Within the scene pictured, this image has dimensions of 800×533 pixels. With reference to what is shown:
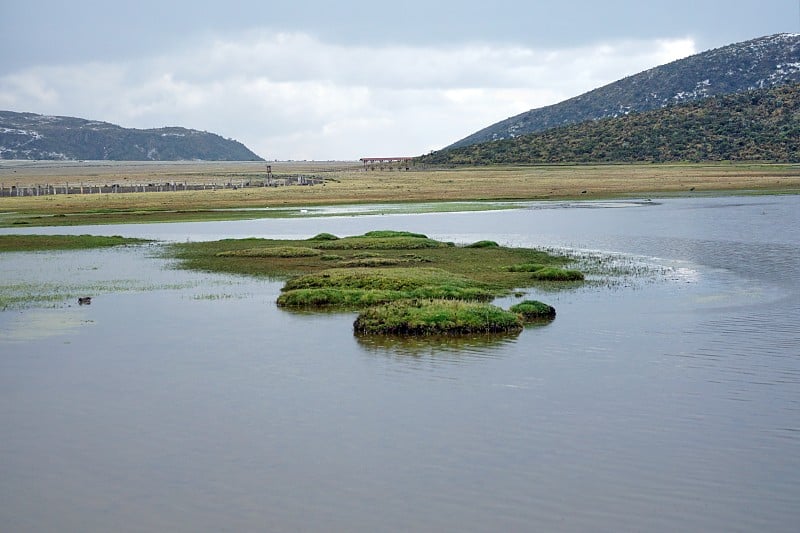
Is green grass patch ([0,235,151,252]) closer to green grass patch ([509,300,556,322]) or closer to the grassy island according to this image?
the grassy island


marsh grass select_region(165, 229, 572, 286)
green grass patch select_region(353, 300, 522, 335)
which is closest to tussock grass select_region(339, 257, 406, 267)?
marsh grass select_region(165, 229, 572, 286)

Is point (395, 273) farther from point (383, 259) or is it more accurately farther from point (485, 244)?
point (485, 244)

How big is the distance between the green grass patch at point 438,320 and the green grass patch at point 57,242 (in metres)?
28.4

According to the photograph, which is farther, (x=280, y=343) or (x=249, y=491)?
(x=280, y=343)

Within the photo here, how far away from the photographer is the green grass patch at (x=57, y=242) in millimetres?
52656

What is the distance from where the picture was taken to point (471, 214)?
75.6 m

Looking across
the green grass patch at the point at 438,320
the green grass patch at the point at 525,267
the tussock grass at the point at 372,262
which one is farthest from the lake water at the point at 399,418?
the tussock grass at the point at 372,262

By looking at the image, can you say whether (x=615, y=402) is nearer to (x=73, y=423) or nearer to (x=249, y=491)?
(x=249, y=491)

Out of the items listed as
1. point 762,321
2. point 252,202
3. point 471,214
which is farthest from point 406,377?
point 252,202

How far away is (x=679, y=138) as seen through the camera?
522 ft

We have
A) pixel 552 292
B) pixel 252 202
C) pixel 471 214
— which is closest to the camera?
pixel 552 292

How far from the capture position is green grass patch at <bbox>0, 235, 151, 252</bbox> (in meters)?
52.7

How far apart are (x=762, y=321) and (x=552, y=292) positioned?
25.8 ft

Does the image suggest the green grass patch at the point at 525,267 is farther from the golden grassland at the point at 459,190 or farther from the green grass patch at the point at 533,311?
the golden grassland at the point at 459,190
